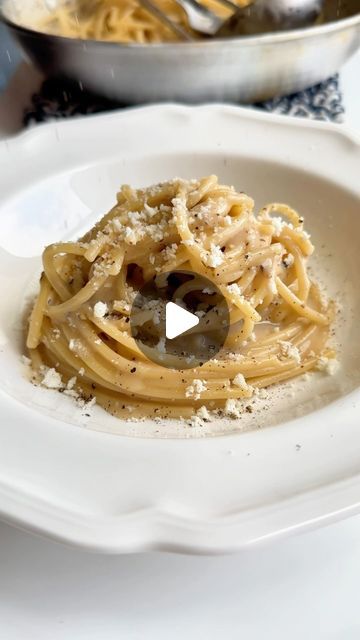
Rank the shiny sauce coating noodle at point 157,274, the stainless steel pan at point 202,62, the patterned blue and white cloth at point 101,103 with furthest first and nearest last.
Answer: the patterned blue and white cloth at point 101,103 < the stainless steel pan at point 202,62 < the shiny sauce coating noodle at point 157,274

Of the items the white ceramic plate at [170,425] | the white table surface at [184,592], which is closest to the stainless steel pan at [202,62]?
the white ceramic plate at [170,425]

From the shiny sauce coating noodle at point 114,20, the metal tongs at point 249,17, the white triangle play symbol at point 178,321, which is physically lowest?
the white triangle play symbol at point 178,321

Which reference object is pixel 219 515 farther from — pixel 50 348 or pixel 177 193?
pixel 177 193

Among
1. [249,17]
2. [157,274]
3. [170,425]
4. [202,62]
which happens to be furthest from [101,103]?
[170,425]

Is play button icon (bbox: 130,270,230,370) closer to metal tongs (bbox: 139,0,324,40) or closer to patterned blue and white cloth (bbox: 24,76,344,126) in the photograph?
patterned blue and white cloth (bbox: 24,76,344,126)

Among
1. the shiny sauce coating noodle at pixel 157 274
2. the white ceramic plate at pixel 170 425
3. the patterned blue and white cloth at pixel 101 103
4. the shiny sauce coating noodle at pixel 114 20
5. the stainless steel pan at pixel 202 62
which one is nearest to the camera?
the white ceramic plate at pixel 170 425

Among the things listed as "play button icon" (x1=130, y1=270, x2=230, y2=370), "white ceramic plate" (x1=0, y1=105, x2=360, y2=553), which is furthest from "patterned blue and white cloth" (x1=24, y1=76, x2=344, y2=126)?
"play button icon" (x1=130, y1=270, x2=230, y2=370)

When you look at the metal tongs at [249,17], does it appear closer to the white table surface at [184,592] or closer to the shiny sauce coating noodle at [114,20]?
the shiny sauce coating noodle at [114,20]
